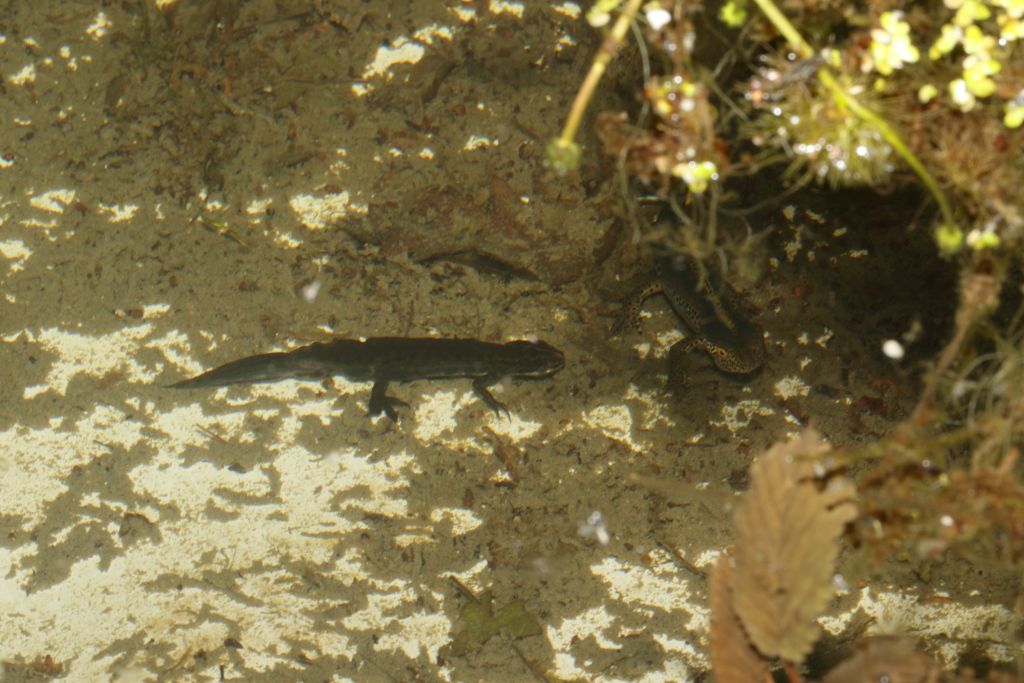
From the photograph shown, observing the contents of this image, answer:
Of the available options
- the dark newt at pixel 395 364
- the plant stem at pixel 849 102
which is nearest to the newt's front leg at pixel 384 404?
the dark newt at pixel 395 364

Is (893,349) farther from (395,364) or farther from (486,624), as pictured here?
(395,364)

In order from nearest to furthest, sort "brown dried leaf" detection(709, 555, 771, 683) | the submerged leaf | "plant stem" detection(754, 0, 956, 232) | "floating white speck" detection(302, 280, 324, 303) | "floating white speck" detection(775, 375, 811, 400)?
"brown dried leaf" detection(709, 555, 771, 683) → "plant stem" detection(754, 0, 956, 232) → the submerged leaf → "floating white speck" detection(775, 375, 811, 400) → "floating white speck" detection(302, 280, 324, 303)

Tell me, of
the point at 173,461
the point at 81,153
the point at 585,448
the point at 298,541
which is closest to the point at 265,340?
the point at 173,461

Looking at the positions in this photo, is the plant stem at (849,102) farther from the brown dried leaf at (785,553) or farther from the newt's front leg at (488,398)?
the newt's front leg at (488,398)

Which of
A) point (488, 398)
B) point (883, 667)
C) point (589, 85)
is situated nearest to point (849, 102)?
point (589, 85)

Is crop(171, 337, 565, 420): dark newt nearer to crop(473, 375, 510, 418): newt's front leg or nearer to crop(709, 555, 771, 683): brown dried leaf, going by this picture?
crop(473, 375, 510, 418): newt's front leg

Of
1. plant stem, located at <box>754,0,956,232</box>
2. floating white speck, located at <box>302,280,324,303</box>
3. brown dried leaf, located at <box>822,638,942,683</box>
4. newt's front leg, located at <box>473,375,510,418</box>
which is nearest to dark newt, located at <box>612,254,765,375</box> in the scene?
newt's front leg, located at <box>473,375,510,418</box>

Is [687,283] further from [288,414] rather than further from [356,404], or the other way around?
[288,414]
